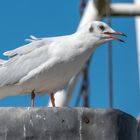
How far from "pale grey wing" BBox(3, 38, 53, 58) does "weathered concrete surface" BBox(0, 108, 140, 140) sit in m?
2.55

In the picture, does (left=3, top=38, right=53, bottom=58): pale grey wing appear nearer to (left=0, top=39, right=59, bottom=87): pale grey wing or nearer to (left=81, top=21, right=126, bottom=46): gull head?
(left=0, top=39, right=59, bottom=87): pale grey wing

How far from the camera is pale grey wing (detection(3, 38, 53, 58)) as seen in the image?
6725 mm

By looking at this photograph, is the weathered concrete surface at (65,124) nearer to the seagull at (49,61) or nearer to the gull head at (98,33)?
the seagull at (49,61)

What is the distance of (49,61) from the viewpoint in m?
6.37

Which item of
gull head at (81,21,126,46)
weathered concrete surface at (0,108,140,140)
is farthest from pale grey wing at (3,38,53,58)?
weathered concrete surface at (0,108,140,140)

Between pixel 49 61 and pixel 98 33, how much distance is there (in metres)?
0.68

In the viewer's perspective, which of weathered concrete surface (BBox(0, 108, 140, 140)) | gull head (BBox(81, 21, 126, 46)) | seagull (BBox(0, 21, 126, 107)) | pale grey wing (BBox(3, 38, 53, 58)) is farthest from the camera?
pale grey wing (BBox(3, 38, 53, 58))

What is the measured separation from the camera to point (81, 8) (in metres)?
20.1

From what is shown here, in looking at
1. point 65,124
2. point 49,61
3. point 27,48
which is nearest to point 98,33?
point 49,61

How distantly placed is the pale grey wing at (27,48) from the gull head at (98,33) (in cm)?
43

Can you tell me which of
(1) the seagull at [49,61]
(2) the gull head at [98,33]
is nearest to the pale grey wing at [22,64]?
(1) the seagull at [49,61]

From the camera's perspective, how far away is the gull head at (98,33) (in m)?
6.58

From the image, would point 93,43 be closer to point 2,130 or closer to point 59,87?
point 59,87

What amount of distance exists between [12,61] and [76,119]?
2905 millimetres
